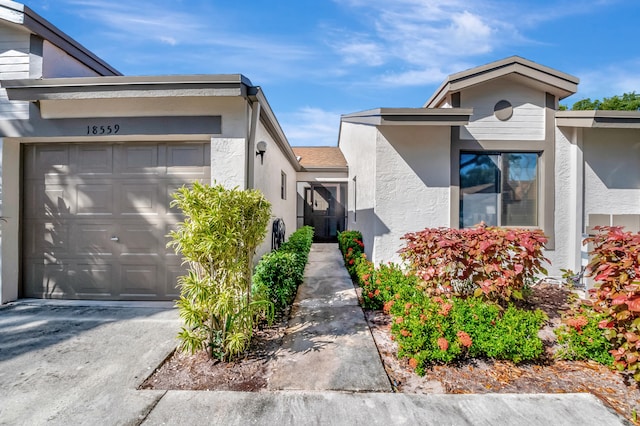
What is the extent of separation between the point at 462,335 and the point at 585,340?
135 cm

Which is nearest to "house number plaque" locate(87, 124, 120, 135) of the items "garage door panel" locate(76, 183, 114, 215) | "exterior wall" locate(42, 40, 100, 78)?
"garage door panel" locate(76, 183, 114, 215)

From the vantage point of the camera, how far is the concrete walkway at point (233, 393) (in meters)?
2.28

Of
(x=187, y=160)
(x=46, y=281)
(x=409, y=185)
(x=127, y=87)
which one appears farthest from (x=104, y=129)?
(x=409, y=185)


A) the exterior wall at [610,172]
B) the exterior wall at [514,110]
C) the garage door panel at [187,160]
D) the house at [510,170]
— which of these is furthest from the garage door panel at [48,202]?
the exterior wall at [610,172]

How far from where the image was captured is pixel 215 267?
10.4 feet

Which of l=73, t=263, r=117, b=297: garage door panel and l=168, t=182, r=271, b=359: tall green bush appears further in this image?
l=73, t=263, r=117, b=297: garage door panel

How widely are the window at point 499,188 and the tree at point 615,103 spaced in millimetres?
23072

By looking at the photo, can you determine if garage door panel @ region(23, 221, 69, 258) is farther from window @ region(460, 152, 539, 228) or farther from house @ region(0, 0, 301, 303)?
window @ region(460, 152, 539, 228)

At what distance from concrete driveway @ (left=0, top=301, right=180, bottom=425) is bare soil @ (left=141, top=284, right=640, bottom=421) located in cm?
30

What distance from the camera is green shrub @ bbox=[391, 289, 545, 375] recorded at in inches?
114

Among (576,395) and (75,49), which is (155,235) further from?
(576,395)

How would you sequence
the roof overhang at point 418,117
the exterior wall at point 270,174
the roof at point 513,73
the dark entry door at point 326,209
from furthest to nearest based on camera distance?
the dark entry door at point 326,209 < the roof at point 513,73 < the exterior wall at point 270,174 < the roof overhang at point 418,117

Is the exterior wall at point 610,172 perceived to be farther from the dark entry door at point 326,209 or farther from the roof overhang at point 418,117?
the dark entry door at point 326,209

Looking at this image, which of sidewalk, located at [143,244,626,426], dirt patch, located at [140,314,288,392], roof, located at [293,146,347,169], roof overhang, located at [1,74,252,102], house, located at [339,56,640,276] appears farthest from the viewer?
roof, located at [293,146,347,169]
